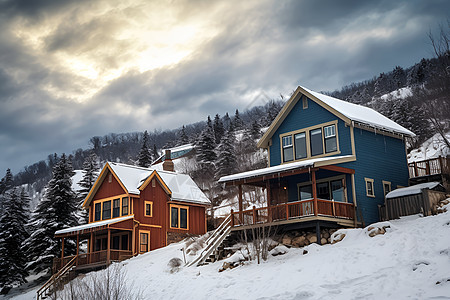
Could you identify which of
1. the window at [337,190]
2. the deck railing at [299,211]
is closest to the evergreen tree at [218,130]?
the window at [337,190]

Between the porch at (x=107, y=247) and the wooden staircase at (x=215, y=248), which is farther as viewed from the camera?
the porch at (x=107, y=247)

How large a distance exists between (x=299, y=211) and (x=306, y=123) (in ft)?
21.4

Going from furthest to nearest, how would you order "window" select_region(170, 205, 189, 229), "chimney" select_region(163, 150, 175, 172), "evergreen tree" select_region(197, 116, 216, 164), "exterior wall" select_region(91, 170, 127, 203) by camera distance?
"evergreen tree" select_region(197, 116, 216, 164), "chimney" select_region(163, 150, 175, 172), "window" select_region(170, 205, 189, 229), "exterior wall" select_region(91, 170, 127, 203)

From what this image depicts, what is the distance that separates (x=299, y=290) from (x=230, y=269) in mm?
5741

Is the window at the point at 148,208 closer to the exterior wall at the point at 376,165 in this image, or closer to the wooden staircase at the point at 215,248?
the wooden staircase at the point at 215,248

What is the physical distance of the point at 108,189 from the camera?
124 ft

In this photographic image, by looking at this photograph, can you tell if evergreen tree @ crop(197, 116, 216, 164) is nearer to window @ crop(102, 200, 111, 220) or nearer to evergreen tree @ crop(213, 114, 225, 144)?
window @ crop(102, 200, 111, 220)

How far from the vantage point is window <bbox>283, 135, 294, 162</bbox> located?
28.8m

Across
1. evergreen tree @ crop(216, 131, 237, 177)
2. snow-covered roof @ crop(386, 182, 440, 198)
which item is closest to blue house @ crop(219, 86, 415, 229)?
snow-covered roof @ crop(386, 182, 440, 198)

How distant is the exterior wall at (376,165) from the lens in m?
25.7

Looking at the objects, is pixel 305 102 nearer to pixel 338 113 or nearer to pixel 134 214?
pixel 338 113

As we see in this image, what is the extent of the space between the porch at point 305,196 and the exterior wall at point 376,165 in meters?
0.69

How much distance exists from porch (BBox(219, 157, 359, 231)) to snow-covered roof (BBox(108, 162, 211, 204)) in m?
11.0

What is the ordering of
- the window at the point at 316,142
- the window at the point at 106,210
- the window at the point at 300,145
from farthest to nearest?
1. the window at the point at 106,210
2. the window at the point at 300,145
3. the window at the point at 316,142
